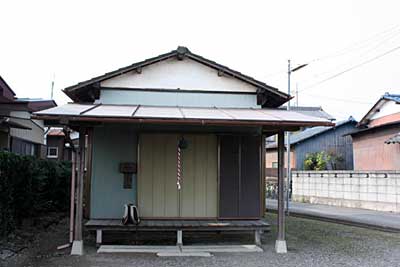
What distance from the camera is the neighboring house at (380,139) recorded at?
64.1 feet

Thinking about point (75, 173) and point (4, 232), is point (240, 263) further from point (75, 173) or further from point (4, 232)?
point (4, 232)

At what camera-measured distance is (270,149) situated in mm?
31406

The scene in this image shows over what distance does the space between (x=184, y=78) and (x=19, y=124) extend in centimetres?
544

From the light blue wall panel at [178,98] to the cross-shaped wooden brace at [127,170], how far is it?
1481 millimetres

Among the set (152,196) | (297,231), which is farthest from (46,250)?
(297,231)

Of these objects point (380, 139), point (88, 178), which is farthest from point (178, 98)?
point (380, 139)

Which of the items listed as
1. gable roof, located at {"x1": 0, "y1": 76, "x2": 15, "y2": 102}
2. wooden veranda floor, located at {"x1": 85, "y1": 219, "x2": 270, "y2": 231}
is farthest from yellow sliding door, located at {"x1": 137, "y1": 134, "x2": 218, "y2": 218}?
gable roof, located at {"x1": 0, "y1": 76, "x2": 15, "y2": 102}

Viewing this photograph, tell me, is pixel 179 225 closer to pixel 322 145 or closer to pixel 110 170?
pixel 110 170

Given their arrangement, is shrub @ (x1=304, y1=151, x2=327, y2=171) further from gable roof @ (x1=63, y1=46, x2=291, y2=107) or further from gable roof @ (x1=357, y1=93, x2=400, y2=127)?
gable roof @ (x1=63, y1=46, x2=291, y2=107)

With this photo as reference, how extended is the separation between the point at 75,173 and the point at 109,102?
1968 mm

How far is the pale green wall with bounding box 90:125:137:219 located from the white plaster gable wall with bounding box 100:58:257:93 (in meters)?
1.40

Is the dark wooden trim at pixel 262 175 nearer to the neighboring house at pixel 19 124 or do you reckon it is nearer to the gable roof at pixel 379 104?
the neighboring house at pixel 19 124

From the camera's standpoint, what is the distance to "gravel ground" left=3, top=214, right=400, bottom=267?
7160mm

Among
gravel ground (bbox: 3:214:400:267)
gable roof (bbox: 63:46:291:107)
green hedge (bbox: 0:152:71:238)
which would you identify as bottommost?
gravel ground (bbox: 3:214:400:267)
